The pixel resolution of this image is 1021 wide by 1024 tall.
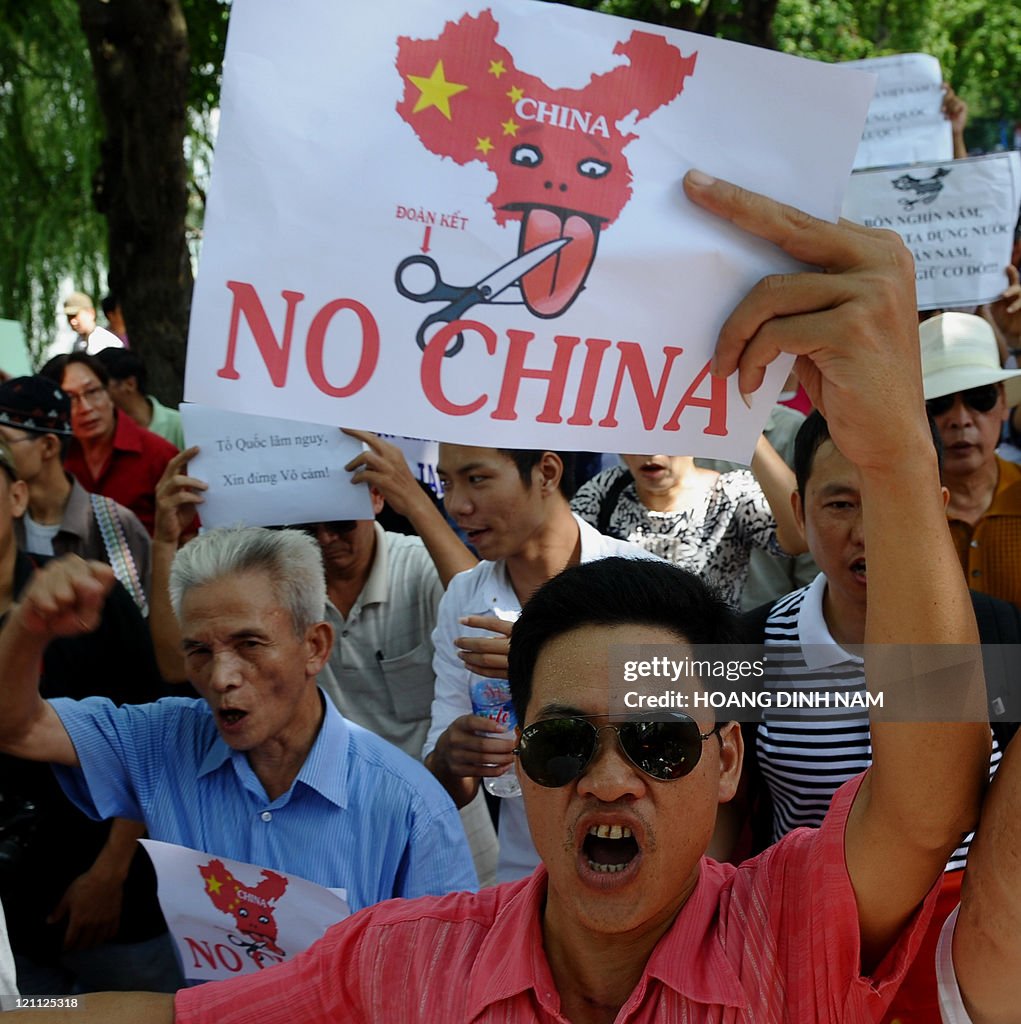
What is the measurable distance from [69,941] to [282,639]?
37.8 inches

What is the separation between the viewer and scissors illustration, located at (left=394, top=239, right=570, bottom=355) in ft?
5.60

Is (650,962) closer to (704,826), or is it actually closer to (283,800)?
(704,826)

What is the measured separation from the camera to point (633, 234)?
1729 millimetres

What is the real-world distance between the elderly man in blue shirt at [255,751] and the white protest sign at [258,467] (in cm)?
44

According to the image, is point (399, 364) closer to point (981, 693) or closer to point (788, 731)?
point (981, 693)

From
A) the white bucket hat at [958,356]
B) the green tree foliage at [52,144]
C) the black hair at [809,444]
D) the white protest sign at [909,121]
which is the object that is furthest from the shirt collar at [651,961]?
the green tree foliage at [52,144]

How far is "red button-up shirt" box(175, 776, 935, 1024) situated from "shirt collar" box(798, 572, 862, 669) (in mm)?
722

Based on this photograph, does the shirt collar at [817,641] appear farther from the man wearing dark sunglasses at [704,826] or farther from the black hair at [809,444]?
the man wearing dark sunglasses at [704,826]

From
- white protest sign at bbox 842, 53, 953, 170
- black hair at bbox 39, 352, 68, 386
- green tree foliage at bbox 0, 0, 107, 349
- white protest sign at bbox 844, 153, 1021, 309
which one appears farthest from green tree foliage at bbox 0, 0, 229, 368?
white protest sign at bbox 844, 153, 1021, 309

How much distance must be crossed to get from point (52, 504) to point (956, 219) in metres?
3.24

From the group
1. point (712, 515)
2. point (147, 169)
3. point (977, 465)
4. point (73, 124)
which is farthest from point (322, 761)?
point (73, 124)

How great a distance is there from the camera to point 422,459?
13.4 feet

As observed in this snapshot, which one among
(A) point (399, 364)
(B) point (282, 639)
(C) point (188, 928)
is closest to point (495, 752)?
(B) point (282, 639)

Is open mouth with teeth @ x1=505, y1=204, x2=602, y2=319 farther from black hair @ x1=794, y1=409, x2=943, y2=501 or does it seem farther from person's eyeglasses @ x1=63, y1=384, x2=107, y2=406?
person's eyeglasses @ x1=63, y1=384, x2=107, y2=406
